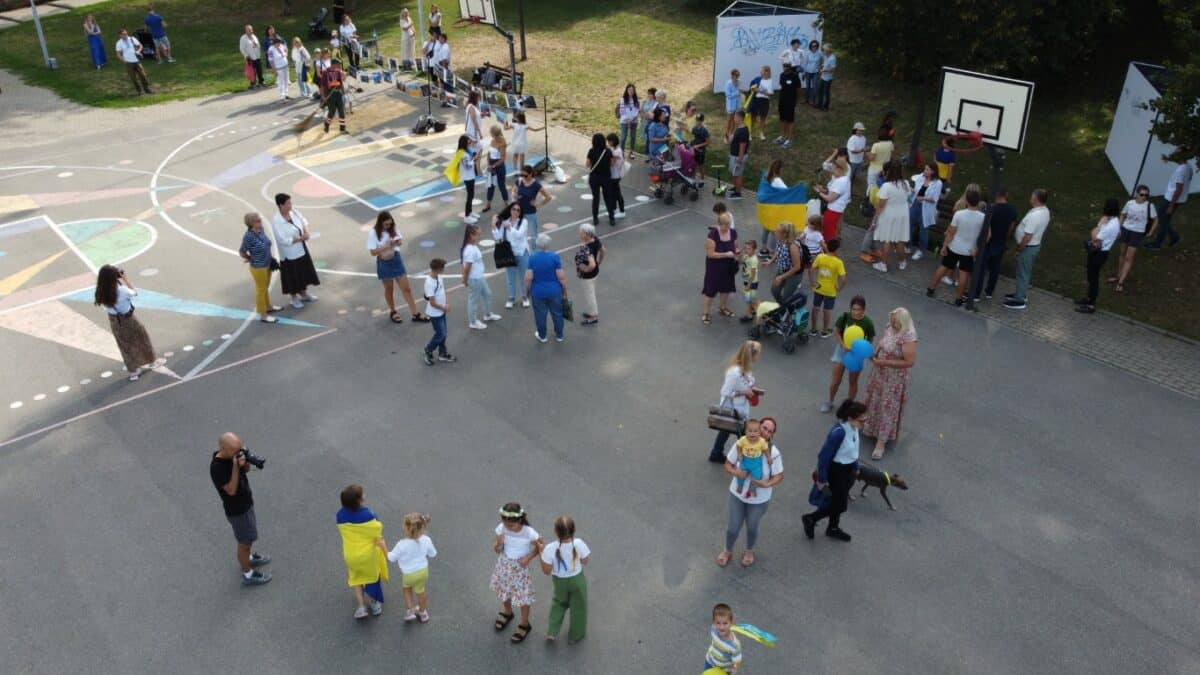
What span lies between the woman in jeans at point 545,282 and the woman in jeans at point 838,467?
16.1 ft

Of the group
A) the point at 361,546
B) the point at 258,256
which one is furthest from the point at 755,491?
the point at 258,256

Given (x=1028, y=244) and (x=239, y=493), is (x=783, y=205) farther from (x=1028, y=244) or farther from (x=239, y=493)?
(x=239, y=493)

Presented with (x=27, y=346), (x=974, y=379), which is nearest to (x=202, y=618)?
(x=27, y=346)

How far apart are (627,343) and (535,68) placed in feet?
54.1

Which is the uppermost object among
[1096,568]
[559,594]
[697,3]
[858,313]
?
[697,3]

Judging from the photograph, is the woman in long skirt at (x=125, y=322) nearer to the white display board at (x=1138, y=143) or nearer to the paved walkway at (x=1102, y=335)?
the paved walkway at (x=1102, y=335)

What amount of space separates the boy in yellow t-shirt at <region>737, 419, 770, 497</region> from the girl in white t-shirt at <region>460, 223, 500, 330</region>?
5.62m

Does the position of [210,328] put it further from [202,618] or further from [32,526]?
[202,618]

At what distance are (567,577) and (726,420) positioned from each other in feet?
9.42

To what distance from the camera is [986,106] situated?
14.5 metres

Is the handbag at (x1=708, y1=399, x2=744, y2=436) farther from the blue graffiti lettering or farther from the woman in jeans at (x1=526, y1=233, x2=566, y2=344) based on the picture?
the blue graffiti lettering

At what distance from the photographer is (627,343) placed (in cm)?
1298

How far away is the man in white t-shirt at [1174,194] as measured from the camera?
1416cm

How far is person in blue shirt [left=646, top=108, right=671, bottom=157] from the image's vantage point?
59.9ft
